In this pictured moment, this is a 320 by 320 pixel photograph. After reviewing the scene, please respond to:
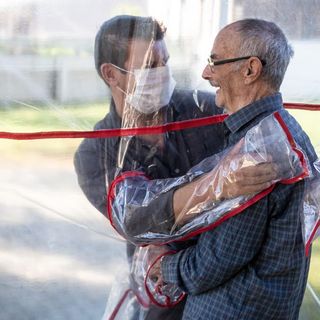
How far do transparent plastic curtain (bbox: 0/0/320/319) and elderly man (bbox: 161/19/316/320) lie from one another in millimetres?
201

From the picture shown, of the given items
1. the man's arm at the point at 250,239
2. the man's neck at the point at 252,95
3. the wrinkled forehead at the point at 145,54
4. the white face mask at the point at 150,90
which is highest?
the wrinkled forehead at the point at 145,54

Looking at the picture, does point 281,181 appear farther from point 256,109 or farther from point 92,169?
point 92,169

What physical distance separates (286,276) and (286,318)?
0.13 meters

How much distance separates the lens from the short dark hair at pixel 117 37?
2029mm

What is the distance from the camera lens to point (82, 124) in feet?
6.89

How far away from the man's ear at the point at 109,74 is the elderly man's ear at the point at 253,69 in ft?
1.28

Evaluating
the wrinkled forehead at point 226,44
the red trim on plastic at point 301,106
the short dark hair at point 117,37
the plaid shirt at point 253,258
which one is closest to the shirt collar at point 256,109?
the plaid shirt at point 253,258

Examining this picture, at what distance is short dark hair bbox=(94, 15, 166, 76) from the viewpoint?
6.66ft

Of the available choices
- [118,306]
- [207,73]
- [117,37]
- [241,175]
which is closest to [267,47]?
Result: [207,73]

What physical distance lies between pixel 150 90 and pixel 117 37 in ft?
0.54

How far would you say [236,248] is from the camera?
1812mm

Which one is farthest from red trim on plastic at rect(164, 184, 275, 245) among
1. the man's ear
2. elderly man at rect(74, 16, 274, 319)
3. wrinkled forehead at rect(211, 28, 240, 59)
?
the man's ear

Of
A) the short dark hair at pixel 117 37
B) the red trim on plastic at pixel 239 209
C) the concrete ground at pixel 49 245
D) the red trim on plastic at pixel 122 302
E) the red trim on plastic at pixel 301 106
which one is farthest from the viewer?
the red trim on plastic at pixel 301 106

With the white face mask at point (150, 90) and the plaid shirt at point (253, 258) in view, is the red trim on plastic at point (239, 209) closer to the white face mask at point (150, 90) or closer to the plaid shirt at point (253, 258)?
the plaid shirt at point (253, 258)
